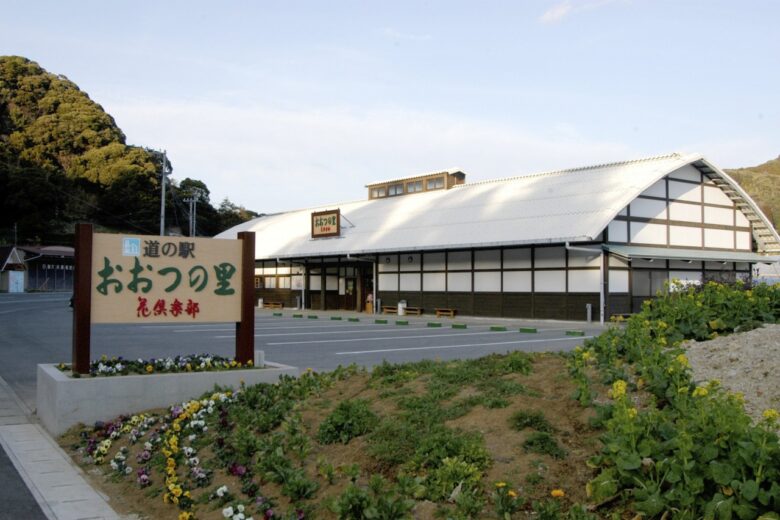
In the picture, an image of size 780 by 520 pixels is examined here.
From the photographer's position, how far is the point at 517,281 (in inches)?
1014

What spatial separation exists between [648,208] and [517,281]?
5.62 meters

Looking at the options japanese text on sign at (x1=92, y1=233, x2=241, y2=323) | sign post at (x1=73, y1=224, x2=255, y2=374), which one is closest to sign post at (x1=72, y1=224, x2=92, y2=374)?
sign post at (x1=73, y1=224, x2=255, y2=374)

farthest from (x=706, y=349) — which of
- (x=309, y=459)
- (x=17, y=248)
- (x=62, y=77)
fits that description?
(x=62, y=77)

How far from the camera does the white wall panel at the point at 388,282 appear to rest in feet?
101

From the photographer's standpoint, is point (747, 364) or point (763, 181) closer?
point (747, 364)

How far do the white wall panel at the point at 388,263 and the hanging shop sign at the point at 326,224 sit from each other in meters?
3.07

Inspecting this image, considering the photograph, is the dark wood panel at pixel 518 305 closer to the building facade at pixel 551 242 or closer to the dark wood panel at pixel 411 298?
the building facade at pixel 551 242

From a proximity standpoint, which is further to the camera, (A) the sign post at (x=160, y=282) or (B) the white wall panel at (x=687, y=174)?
(B) the white wall panel at (x=687, y=174)

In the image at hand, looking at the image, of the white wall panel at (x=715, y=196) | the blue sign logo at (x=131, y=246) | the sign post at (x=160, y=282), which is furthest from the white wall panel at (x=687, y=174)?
the blue sign logo at (x=131, y=246)

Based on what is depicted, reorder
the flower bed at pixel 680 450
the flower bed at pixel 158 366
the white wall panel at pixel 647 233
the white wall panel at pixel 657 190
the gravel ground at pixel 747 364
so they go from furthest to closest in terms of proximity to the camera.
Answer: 1. the white wall panel at pixel 657 190
2. the white wall panel at pixel 647 233
3. the flower bed at pixel 158 366
4. the gravel ground at pixel 747 364
5. the flower bed at pixel 680 450

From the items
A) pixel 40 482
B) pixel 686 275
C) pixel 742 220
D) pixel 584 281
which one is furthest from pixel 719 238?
pixel 40 482

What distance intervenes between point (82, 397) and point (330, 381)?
8.62 feet

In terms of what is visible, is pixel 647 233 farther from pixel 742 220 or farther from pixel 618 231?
pixel 742 220

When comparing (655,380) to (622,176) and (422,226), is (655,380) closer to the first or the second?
(622,176)
